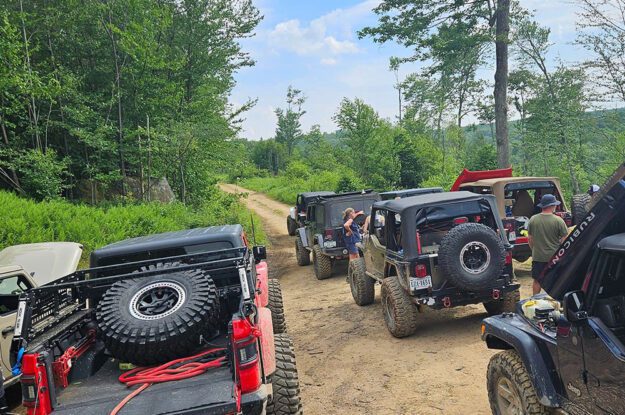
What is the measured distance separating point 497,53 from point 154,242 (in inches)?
595

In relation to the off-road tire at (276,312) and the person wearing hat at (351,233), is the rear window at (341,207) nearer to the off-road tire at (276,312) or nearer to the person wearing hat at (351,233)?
the person wearing hat at (351,233)

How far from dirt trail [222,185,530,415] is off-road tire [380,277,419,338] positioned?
142 millimetres

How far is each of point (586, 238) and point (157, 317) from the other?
Answer: 2983 millimetres

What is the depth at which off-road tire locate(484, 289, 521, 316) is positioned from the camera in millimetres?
5961

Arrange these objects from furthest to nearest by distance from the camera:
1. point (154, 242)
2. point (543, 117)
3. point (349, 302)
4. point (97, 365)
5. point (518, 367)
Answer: point (543, 117) → point (349, 302) → point (154, 242) → point (97, 365) → point (518, 367)

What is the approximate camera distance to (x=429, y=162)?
25828 mm

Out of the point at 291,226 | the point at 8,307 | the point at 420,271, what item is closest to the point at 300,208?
the point at 291,226

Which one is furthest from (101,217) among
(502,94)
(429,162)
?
(429,162)

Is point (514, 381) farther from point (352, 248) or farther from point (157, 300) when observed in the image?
point (352, 248)

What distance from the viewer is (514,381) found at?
3.17 m

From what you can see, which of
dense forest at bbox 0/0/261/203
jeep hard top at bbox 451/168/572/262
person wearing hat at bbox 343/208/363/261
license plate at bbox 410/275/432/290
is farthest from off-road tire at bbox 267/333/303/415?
dense forest at bbox 0/0/261/203

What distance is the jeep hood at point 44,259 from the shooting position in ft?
24.3

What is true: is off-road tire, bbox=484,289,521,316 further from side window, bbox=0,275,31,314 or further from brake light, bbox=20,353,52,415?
side window, bbox=0,275,31,314

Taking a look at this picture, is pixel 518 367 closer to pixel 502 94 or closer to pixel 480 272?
pixel 480 272
